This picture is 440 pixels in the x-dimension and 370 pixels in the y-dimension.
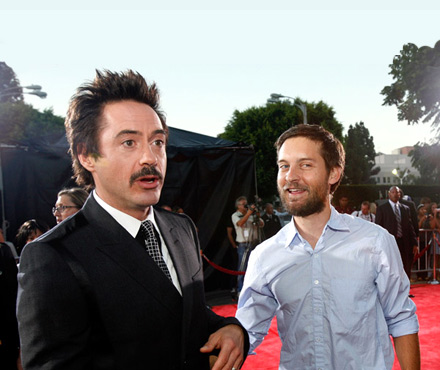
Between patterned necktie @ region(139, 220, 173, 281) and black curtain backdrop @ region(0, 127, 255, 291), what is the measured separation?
631cm

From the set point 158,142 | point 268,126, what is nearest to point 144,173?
point 158,142

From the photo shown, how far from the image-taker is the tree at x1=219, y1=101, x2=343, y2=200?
115 feet

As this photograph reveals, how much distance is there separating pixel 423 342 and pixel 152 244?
527 centimetres

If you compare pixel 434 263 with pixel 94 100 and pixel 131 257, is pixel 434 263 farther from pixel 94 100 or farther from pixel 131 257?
pixel 94 100

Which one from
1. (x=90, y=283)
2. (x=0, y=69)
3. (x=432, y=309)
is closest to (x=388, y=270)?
(x=90, y=283)

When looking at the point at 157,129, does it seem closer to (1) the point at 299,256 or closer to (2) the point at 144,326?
(2) the point at 144,326

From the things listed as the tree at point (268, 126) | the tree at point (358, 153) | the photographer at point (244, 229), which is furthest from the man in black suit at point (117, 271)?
the tree at point (358, 153)

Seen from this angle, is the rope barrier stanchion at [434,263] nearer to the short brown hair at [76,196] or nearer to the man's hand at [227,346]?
the short brown hair at [76,196]

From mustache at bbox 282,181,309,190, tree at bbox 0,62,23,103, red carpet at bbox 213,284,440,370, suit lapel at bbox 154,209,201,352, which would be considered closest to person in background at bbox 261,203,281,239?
red carpet at bbox 213,284,440,370

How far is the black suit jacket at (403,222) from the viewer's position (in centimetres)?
853

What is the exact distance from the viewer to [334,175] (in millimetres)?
2422

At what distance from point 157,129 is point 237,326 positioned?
2.77 ft

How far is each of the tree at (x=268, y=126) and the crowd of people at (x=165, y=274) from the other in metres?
32.4

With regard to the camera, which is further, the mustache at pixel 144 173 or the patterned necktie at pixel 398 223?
the patterned necktie at pixel 398 223
